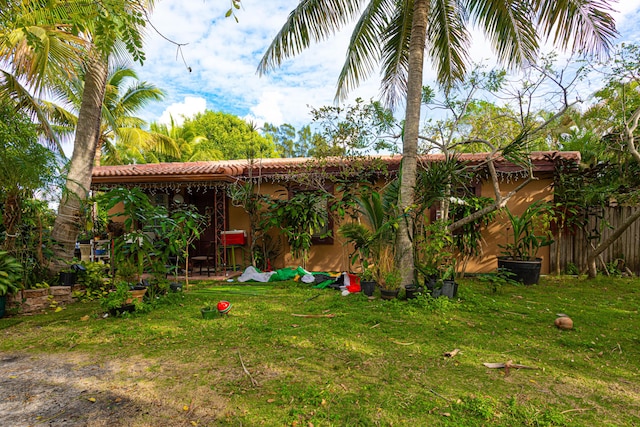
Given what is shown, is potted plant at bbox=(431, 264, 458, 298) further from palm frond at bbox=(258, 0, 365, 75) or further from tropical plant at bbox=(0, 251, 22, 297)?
tropical plant at bbox=(0, 251, 22, 297)

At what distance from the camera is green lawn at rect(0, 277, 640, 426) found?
2.50 m

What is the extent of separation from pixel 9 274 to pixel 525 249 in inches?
385

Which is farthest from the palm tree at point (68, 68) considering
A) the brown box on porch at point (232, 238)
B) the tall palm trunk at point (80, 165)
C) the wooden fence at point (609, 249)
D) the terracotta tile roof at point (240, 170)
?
the wooden fence at point (609, 249)

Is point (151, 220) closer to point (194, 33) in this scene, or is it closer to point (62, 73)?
point (62, 73)

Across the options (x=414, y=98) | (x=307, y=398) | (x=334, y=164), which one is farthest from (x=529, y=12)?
(x=307, y=398)

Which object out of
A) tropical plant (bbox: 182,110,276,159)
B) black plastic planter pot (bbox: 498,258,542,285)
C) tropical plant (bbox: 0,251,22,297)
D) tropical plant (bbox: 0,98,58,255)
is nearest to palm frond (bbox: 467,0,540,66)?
black plastic planter pot (bbox: 498,258,542,285)

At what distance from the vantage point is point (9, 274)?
5.12 metres

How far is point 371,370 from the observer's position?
3.20 meters

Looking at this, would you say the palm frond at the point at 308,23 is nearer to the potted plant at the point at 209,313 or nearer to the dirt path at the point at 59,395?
the potted plant at the point at 209,313

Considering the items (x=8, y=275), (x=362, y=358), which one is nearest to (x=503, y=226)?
(x=362, y=358)

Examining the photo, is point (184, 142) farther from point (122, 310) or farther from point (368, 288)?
point (368, 288)

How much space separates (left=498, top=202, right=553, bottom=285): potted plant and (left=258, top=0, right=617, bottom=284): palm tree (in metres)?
2.96

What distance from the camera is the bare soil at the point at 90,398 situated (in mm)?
2432

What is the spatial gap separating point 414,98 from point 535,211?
148 inches
